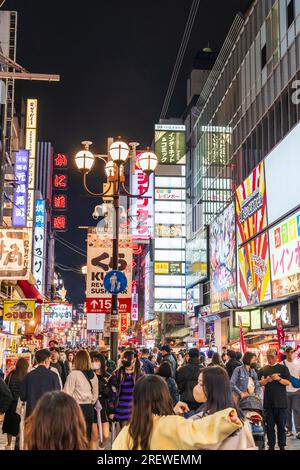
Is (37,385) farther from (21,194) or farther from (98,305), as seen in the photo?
(21,194)

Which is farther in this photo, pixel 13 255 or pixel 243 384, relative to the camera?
pixel 13 255

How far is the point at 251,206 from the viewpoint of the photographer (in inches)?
1326

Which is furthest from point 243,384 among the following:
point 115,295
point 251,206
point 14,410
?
point 251,206

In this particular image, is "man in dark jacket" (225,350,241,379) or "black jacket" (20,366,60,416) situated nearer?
"black jacket" (20,366,60,416)

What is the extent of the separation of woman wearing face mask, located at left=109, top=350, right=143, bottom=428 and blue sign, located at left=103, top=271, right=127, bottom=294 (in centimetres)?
299

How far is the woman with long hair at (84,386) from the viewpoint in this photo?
34.6 ft

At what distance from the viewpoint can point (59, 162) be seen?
59.0 meters

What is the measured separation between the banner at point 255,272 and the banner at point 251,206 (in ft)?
2.23

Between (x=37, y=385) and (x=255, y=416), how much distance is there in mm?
3837

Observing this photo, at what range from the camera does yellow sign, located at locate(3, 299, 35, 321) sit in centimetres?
2494

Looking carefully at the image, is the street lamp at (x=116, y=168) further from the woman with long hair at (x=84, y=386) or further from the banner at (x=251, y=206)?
the banner at (x=251, y=206)

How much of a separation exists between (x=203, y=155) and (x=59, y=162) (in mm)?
14445

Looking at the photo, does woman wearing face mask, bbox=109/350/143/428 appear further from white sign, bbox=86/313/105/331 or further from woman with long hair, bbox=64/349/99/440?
white sign, bbox=86/313/105/331

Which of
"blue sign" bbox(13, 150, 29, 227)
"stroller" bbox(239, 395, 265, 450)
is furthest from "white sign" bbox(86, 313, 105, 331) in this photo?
"stroller" bbox(239, 395, 265, 450)
